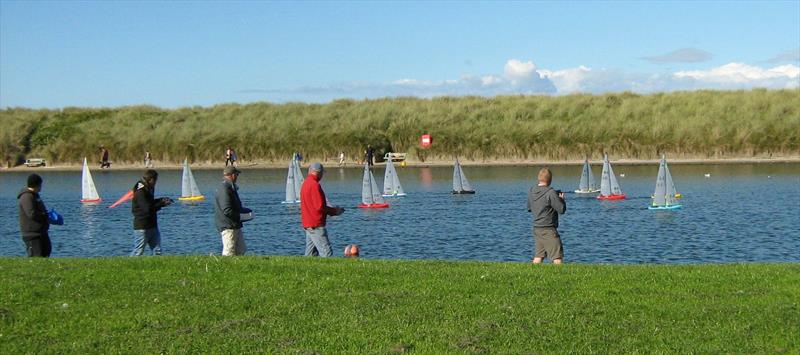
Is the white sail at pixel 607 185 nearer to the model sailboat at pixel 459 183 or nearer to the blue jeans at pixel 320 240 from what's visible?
the model sailboat at pixel 459 183

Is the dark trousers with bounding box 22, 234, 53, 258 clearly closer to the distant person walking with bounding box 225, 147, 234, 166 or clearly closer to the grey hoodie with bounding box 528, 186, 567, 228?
the grey hoodie with bounding box 528, 186, 567, 228

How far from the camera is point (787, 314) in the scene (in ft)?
38.5

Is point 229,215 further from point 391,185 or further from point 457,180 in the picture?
point 457,180

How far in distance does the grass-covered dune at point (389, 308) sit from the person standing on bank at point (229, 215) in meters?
2.53

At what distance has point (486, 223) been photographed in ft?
128

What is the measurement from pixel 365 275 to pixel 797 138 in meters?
71.7

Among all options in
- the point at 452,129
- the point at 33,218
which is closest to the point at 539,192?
the point at 33,218

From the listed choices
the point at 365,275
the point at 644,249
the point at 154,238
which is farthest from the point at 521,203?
the point at 365,275

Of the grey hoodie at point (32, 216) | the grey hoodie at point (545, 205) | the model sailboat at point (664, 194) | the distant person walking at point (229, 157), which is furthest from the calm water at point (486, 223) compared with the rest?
the distant person walking at point (229, 157)

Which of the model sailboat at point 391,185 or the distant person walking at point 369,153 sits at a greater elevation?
the distant person walking at point 369,153

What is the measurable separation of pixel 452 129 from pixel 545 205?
70099mm

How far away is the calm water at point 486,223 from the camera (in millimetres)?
30456

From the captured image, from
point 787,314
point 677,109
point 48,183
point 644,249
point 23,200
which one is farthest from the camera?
point 677,109

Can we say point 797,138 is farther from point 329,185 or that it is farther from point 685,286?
point 685,286
